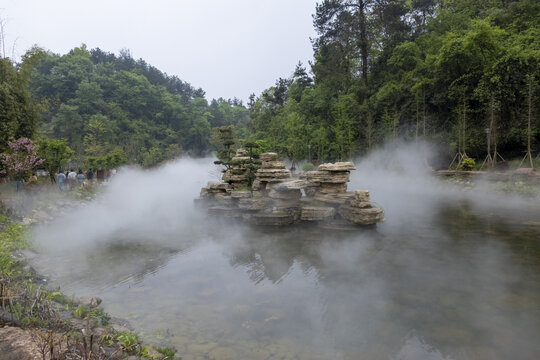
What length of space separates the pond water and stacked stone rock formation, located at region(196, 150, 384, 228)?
0.75 m

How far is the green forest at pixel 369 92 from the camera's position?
1870cm

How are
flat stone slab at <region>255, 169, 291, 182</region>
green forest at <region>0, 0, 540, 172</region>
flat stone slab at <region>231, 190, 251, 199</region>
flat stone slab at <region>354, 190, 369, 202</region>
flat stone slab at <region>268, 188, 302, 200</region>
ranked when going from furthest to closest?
1. green forest at <region>0, 0, 540, 172</region>
2. flat stone slab at <region>231, 190, 251, 199</region>
3. flat stone slab at <region>255, 169, 291, 182</region>
4. flat stone slab at <region>268, 188, 302, 200</region>
5. flat stone slab at <region>354, 190, 369, 202</region>

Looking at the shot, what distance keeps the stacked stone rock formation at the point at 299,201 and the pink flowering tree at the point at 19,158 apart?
7644 millimetres

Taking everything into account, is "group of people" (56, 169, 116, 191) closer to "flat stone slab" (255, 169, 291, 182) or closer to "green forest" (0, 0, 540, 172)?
"green forest" (0, 0, 540, 172)

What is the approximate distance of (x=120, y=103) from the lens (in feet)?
185

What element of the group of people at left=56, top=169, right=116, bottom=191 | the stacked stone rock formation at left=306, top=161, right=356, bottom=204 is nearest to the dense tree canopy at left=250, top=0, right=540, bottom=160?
the stacked stone rock formation at left=306, top=161, right=356, bottom=204

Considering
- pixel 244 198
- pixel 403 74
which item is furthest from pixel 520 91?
pixel 244 198

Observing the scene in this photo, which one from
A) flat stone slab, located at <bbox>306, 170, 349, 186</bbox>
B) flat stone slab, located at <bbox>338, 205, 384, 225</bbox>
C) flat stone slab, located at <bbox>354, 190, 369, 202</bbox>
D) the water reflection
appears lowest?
the water reflection

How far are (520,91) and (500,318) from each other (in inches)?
765

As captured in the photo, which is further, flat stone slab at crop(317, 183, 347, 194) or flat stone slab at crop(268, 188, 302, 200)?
flat stone slab at crop(268, 188, 302, 200)

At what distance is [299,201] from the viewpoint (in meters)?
12.9

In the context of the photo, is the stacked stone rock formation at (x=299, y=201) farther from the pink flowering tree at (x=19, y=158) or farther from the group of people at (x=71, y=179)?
the pink flowering tree at (x=19, y=158)

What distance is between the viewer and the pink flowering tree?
11.8 meters

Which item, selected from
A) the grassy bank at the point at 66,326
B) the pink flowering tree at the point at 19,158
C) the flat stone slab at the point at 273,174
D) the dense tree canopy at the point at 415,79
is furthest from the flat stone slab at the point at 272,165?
the dense tree canopy at the point at 415,79
